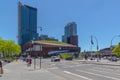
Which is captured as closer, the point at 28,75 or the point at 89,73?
the point at 28,75

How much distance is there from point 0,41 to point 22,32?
129 ft

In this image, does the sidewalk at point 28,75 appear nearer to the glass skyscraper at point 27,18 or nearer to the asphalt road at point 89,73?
the asphalt road at point 89,73

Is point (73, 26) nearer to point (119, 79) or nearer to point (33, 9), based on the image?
point (33, 9)

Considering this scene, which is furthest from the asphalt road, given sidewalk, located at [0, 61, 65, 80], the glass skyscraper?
the glass skyscraper

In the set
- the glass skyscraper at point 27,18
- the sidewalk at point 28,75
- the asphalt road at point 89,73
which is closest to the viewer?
the sidewalk at point 28,75

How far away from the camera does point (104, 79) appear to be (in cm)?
2625

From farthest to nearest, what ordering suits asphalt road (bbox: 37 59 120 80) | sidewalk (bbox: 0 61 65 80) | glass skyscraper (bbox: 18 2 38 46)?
glass skyscraper (bbox: 18 2 38 46) < asphalt road (bbox: 37 59 120 80) < sidewalk (bbox: 0 61 65 80)

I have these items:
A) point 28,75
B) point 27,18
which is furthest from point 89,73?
point 27,18

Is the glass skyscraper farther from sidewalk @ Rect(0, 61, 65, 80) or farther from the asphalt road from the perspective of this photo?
sidewalk @ Rect(0, 61, 65, 80)

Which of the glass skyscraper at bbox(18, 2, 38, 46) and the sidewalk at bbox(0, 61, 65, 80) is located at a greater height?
the glass skyscraper at bbox(18, 2, 38, 46)

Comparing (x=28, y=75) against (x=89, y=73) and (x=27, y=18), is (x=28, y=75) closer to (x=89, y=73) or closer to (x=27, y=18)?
(x=89, y=73)

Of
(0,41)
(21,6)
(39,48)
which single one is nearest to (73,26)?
(0,41)

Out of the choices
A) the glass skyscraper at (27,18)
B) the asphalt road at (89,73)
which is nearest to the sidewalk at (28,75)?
the asphalt road at (89,73)

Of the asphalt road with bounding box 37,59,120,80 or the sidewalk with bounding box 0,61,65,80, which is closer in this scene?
the sidewalk with bounding box 0,61,65,80
